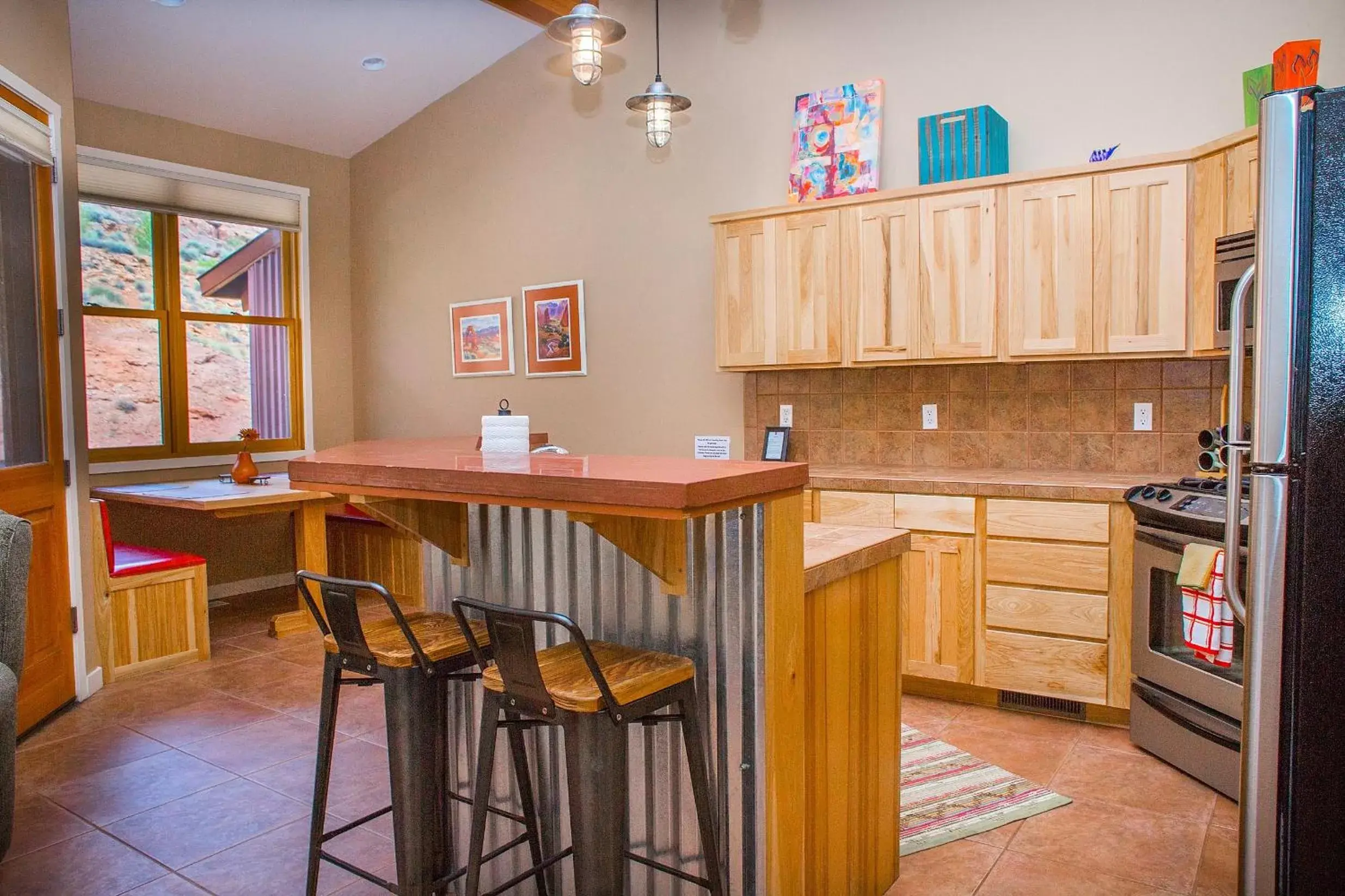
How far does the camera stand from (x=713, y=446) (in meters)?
4.96

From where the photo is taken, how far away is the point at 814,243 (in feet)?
13.7

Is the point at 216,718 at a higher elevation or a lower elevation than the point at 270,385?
lower

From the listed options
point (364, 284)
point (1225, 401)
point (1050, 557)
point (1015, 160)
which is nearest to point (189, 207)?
point (364, 284)

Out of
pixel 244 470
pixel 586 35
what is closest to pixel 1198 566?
pixel 586 35

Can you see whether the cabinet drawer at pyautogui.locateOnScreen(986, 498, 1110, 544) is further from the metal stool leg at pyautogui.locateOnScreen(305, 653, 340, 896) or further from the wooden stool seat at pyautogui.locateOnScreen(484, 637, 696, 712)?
the metal stool leg at pyautogui.locateOnScreen(305, 653, 340, 896)

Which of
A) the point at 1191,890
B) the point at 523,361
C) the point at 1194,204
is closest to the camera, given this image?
the point at 1191,890

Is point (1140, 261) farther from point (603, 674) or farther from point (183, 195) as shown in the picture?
point (183, 195)

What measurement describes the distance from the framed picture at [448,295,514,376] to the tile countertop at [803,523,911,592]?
3707 millimetres

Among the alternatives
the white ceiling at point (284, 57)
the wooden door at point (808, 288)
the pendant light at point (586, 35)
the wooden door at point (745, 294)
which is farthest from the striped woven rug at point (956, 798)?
the white ceiling at point (284, 57)

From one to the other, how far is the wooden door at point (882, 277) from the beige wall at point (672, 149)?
450 millimetres

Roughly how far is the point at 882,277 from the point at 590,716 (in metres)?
2.87

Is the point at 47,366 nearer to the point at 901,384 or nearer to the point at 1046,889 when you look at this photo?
the point at 901,384

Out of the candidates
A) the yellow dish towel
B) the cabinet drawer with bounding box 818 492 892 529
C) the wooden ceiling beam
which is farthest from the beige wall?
the yellow dish towel

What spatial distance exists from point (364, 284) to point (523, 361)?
1685 millimetres
